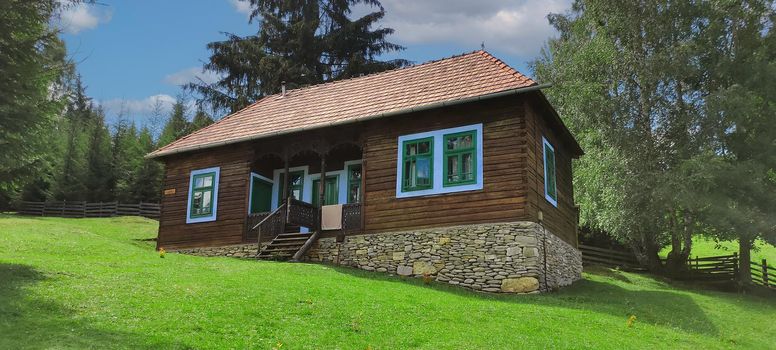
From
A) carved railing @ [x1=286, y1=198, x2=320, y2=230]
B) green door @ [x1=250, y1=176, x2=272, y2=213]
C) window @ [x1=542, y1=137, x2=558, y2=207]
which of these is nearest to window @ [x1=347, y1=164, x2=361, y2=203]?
carved railing @ [x1=286, y1=198, x2=320, y2=230]

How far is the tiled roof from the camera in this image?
18.0m

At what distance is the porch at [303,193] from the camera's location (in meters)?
19.3

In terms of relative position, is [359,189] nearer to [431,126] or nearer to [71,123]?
[431,126]

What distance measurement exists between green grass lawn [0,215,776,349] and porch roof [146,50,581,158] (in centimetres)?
488

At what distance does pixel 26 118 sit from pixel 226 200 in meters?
9.64

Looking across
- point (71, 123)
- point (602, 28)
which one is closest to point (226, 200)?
point (602, 28)

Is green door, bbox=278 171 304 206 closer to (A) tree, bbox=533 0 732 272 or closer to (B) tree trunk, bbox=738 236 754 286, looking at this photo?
(A) tree, bbox=533 0 732 272

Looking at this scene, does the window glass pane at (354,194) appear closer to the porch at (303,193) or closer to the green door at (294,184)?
the porch at (303,193)

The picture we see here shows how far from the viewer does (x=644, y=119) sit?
2522cm

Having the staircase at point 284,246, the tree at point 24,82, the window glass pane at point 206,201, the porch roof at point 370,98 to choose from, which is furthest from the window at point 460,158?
the tree at point 24,82

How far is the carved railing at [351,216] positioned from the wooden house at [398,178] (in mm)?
34

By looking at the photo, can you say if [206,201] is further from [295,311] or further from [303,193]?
[295,311]

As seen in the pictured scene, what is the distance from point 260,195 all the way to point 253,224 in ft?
4.35

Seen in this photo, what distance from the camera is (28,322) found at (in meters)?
9.04
